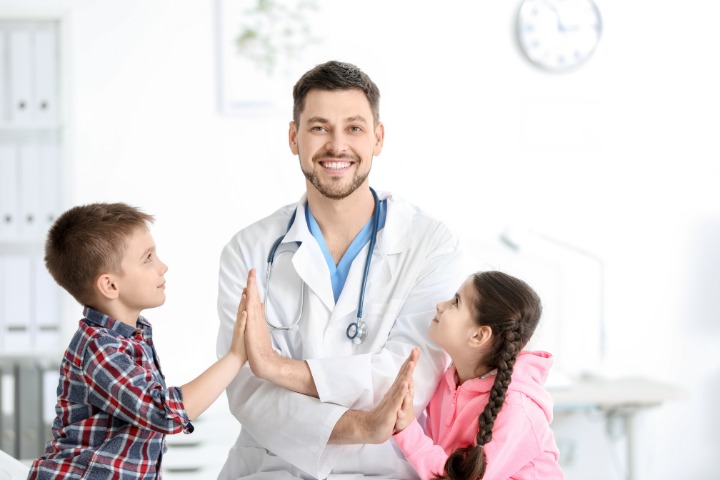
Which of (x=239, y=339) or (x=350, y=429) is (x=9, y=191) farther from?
(x=350, y=429)

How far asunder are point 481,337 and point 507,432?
0.21m

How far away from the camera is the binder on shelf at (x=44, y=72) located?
340cm

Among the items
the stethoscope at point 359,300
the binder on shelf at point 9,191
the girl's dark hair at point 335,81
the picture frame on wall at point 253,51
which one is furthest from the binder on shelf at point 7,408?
the girl's dark hair at point 335,81

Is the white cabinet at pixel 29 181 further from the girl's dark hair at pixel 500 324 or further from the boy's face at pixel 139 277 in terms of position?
the girl's dark hair at pixel 500 324

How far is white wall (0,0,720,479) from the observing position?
12.1ft

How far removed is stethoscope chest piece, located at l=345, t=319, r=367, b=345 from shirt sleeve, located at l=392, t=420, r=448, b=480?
25 cm

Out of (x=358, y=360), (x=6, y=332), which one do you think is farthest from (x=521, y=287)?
(x=6, y=332)

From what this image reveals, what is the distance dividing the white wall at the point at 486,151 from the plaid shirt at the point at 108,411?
83.1 inches

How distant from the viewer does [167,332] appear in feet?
12.1

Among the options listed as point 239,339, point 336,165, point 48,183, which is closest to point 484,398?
point 239,339

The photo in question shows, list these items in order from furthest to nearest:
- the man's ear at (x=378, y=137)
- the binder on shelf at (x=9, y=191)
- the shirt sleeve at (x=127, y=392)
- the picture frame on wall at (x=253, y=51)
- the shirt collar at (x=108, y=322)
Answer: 1. the picture frame on wall at (x=253, y=51)
2. the binder on shelf at (x=9, y=191)
3. the man's ear at (x=378, y=137)
4. the shirt collar at (x=108, y=322)
5. the shirt sleeve at (x=127, y=392)

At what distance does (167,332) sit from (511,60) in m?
1.92

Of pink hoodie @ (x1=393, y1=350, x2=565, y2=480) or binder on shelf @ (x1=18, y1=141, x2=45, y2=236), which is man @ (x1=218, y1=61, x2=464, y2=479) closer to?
pink hoodie @ (x1=393, y1=350, x2=565, y2=480)

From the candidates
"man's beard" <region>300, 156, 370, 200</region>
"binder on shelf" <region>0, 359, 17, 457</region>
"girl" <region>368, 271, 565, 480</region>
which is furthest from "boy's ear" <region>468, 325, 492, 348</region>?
"binder on shelf" <region>0, 359, 17, 457</region>
